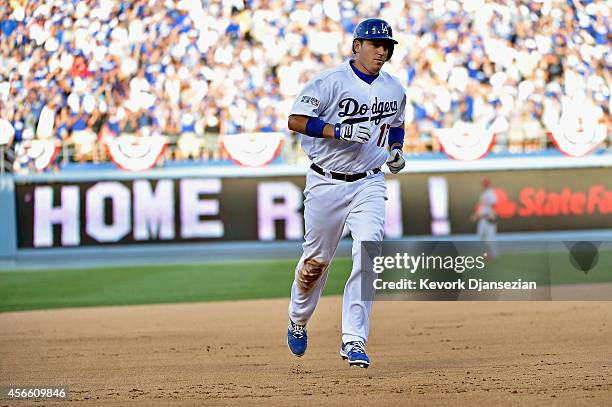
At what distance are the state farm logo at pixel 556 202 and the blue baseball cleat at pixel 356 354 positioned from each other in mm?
17556

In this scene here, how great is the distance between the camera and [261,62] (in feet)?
89.6

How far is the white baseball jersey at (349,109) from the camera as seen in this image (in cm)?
661

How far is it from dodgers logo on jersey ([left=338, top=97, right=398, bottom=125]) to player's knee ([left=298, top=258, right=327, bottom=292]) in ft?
3.16

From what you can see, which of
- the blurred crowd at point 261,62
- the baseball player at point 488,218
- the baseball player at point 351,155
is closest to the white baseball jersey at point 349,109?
the baseball player at point 351,155

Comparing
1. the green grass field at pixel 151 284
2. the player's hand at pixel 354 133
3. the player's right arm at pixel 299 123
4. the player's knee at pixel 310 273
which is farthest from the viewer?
the green grass field at pixel 151 284

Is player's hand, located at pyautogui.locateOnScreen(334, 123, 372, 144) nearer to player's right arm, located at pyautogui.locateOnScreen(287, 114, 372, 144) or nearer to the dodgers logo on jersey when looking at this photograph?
player's right arm, located at pyautogui.locateOnScreen(287, 114, 372, 144)

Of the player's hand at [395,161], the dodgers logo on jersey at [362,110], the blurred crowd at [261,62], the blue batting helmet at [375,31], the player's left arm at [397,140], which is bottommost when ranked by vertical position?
the player's hand at [395,161]

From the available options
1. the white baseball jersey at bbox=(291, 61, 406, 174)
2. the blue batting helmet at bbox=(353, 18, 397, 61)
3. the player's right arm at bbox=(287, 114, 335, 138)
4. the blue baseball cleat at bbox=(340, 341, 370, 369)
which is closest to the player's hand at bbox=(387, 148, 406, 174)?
the white baseball jersey at bbox=(291, 61, 406, 174)

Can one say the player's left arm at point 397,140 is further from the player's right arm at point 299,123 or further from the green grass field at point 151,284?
the green grass field at point 151,284

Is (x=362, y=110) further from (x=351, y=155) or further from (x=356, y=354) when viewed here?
(x=356, y=354)

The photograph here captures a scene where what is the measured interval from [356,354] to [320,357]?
1186 mm

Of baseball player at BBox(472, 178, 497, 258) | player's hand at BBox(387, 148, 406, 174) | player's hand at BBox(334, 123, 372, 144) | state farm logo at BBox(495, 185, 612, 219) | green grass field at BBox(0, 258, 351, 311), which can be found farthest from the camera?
state farm logo at BBox(495, 185, 612, 219)

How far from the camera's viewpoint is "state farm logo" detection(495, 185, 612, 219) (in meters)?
23.4

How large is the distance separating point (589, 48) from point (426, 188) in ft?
23.6
